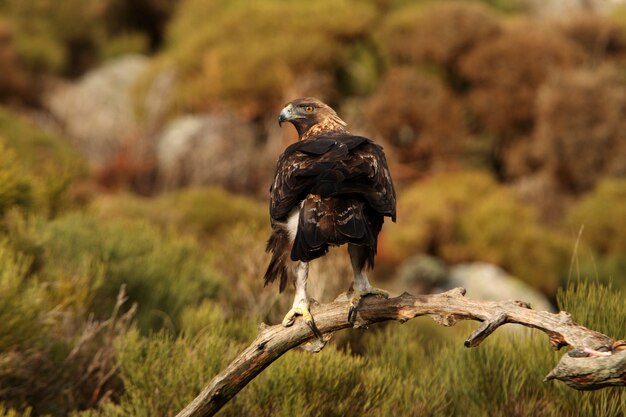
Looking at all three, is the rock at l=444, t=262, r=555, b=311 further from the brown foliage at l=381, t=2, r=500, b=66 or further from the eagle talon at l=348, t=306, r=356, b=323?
A: the eagle talon at l=348, t=306, r=356, b=323

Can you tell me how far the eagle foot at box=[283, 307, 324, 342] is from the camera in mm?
3170

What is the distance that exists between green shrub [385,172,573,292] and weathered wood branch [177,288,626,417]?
36.3ft

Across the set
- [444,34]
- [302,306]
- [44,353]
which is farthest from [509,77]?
[302,306]

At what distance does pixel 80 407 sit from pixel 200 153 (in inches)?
438

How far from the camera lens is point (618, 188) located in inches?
597

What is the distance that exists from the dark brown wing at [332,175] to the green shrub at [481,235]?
36.3 feet

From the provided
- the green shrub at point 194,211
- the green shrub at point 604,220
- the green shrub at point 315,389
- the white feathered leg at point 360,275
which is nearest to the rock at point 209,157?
the green shrub at point 194,211

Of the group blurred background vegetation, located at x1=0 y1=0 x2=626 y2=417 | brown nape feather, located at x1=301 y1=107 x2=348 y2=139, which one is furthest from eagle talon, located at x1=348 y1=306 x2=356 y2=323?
blurred background vegetation, located at x1=0 y1=0 x2=626 y2=417

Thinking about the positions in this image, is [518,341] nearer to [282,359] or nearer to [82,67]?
[282,359]

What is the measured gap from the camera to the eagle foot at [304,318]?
10.4 ft

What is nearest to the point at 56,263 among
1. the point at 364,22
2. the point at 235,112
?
the point at 235,112

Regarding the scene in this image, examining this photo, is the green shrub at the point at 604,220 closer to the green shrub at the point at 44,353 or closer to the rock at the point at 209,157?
the rock at the point at 209,157

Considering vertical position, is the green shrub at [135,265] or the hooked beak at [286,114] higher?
the hooked beak at [286,114]

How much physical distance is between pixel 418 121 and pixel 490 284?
458 centimetres
